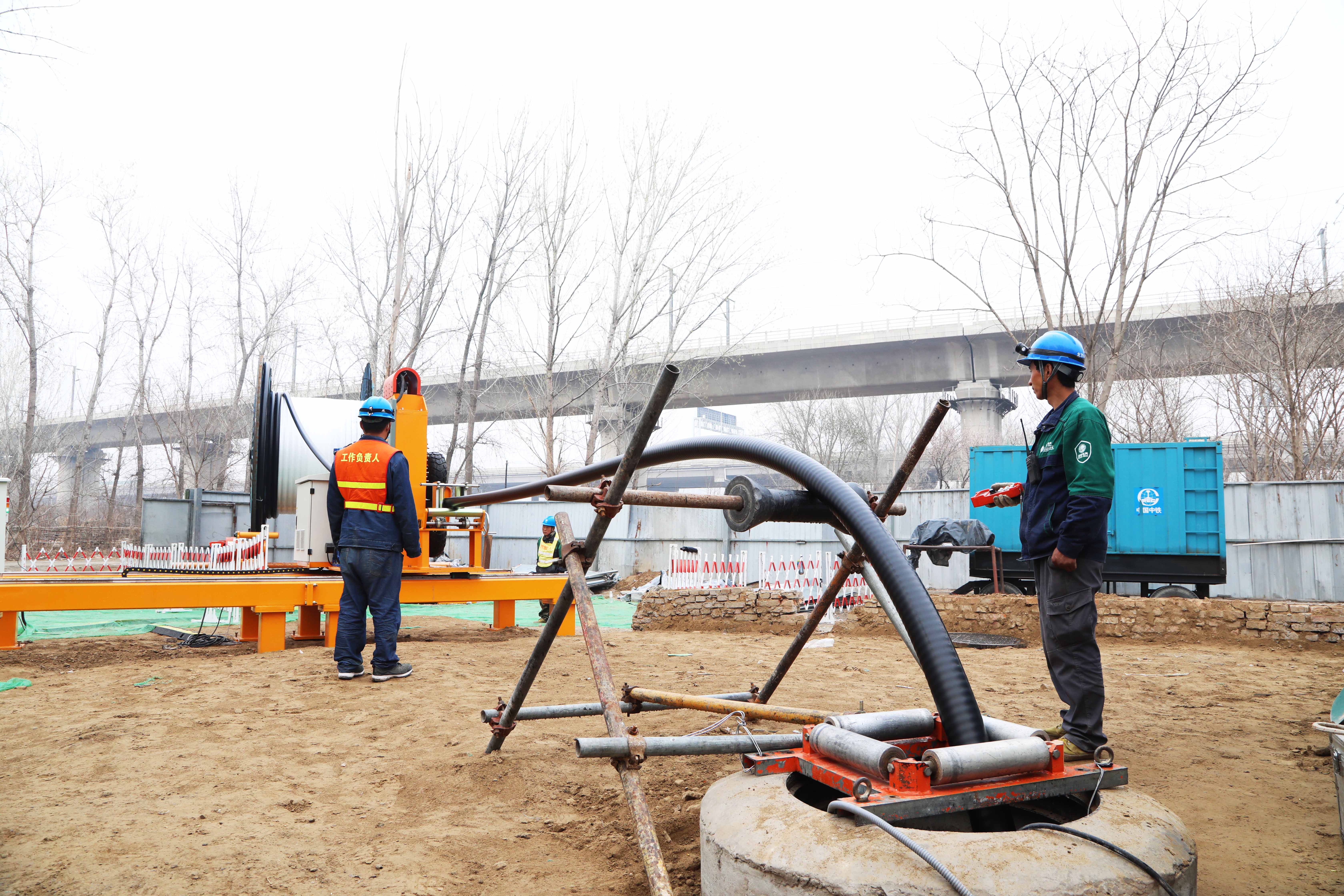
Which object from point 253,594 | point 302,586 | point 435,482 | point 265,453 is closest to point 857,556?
point 302,586

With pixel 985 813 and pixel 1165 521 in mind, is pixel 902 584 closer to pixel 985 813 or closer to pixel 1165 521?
pixel 985 813

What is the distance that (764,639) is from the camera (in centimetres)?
1011

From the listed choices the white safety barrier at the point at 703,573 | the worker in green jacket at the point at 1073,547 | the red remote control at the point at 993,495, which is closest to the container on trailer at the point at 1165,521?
the white safety barrier at the point at 703,573

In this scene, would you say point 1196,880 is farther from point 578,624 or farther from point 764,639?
point 578,624

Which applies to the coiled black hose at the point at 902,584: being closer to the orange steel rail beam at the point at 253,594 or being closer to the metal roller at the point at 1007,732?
the metal roller at the point at 1007,732

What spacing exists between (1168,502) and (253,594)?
12.8 meters

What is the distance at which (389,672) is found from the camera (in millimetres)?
6066

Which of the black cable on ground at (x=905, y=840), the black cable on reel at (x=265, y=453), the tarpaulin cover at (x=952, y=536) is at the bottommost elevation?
the black cable on ground at (x=905, y=840)

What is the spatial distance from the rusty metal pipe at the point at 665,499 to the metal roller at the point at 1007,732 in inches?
46.1

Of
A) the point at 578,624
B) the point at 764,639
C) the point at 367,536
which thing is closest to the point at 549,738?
the point at 367,536

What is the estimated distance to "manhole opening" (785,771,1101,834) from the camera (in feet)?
8.61

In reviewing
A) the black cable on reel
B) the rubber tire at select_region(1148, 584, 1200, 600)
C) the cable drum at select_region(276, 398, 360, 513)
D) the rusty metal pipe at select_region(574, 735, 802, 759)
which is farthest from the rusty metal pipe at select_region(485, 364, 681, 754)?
the rubber tire at select_region(1148, 584, 1200, 600)

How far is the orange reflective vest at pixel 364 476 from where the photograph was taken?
5957mm

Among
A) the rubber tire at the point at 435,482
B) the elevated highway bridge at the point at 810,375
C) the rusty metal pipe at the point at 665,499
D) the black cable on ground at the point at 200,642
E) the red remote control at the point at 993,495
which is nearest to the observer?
the rusty metal pipe at the point at 665,499
